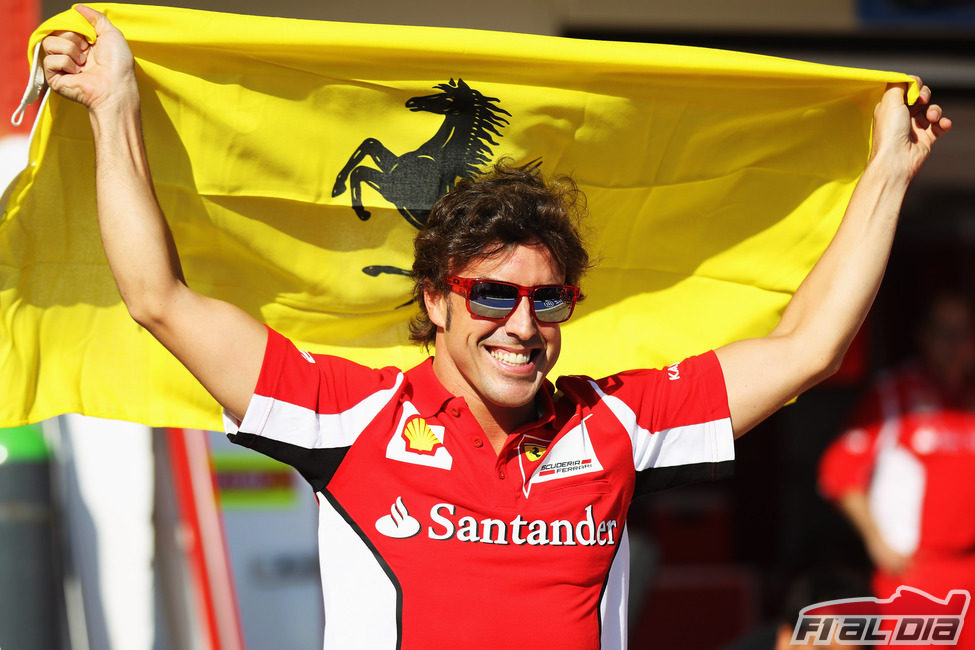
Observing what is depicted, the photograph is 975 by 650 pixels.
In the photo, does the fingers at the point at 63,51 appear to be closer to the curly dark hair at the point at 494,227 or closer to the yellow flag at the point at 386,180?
the yellow flag at the point at 386,180

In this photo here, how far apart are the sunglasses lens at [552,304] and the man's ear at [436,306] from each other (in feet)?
0.73

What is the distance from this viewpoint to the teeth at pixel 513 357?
7.34 ft

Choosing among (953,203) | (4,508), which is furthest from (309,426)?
(953,203)

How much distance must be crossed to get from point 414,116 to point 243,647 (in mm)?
2255

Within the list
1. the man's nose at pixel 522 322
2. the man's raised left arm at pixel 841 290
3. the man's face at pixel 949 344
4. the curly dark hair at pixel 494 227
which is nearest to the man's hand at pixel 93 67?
the curly dark hair at pixel 494 227

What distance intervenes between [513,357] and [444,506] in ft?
1.11

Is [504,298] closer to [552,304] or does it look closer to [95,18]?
[552,304]

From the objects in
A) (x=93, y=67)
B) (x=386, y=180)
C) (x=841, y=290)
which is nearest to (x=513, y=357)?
(x=386, y=180)

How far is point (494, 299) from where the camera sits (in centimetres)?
222

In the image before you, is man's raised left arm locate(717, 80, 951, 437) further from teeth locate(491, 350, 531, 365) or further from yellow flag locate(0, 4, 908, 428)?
teeth locate(491, 350, 531, 365)

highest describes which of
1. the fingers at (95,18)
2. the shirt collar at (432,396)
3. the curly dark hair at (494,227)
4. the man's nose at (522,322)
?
the fingers at (95,18)

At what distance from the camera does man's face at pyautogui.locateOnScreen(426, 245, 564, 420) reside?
2.22 metres

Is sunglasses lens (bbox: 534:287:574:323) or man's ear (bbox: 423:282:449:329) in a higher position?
man's ear (bbox: 423:282:449:329)

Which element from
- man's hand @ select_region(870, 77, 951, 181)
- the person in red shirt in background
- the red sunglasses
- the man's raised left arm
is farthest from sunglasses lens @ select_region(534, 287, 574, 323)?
the person in red shirt in background
